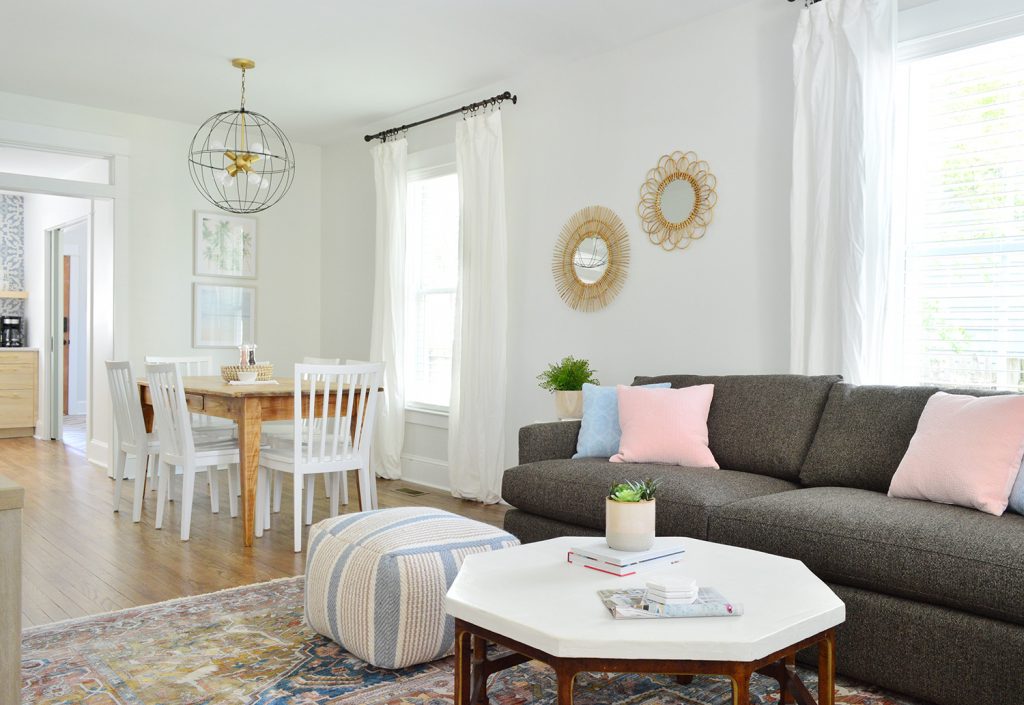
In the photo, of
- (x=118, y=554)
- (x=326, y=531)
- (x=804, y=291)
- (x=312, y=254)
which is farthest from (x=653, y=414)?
(x=312, y=254)

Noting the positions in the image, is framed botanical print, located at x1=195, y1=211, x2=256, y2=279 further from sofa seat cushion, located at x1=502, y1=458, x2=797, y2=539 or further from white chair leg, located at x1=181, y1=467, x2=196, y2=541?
sofa seat cushion, located at x1=502, y1=458, x2=797, y2=539

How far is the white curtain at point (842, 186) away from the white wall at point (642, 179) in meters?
0.21

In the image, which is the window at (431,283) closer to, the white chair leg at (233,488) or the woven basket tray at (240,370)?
the woven basket tray at (240,370)

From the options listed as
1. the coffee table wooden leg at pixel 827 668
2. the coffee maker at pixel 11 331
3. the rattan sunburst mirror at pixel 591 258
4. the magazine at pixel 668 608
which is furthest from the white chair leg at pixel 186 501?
the coffee maker at pixel 11 331

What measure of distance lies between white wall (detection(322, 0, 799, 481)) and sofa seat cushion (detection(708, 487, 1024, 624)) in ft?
4.30

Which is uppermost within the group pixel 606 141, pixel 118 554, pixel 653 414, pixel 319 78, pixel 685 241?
pixel 319 78

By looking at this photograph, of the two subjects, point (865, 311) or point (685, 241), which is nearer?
point (865, 311)

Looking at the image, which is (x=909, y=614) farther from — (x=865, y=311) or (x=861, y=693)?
(x=865, y=311)

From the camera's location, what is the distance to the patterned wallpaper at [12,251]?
8.86 meters

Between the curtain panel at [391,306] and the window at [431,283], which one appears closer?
the window at [431,283]

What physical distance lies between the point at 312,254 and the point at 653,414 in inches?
172

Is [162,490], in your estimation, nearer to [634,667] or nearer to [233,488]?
[233,488]

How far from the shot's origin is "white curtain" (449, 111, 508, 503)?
5.14 metres

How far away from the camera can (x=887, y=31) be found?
11.1ft
